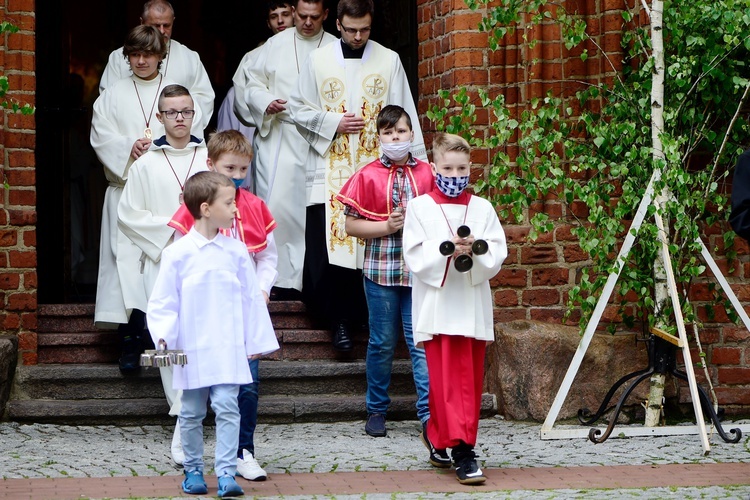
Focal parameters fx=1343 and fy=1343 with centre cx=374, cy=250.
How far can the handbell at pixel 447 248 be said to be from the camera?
6.33 m

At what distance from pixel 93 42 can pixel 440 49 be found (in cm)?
459

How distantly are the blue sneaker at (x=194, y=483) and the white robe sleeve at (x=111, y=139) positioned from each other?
265 cm

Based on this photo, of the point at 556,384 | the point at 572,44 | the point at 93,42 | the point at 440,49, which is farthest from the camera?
the point at 93,42

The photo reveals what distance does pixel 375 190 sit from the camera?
7.43m

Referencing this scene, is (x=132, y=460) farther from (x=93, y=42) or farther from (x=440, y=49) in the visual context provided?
(x=93, y=42)

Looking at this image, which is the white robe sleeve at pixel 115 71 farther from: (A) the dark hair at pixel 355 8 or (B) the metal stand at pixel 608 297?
(B) the metal stand at pixel 608 297

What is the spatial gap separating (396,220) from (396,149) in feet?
Result: 1.38

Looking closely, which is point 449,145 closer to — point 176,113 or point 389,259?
point 389,259

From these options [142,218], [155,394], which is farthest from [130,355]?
[142,218]

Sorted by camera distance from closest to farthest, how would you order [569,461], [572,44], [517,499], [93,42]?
[517,499] → [569,461] → [572,44] → [93,42]

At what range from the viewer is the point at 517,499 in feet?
19.5

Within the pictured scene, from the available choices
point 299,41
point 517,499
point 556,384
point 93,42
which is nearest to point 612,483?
point 517,499

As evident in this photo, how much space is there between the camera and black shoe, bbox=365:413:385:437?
25.3 feet

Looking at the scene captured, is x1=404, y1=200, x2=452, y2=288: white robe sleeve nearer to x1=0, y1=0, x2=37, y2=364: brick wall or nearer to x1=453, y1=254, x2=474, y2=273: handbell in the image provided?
x1=453, y1=254, x2=474, y2=273: handbell
